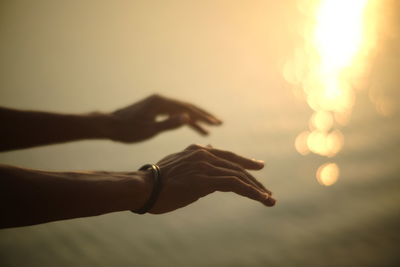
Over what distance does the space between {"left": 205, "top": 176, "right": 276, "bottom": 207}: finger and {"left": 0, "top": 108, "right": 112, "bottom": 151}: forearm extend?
3.08 feet

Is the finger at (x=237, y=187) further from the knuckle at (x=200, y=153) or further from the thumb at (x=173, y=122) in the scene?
the thumb at (x=173, y=122)

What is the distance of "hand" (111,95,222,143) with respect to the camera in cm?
199

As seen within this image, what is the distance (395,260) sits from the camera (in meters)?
2.03

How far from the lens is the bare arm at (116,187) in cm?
101

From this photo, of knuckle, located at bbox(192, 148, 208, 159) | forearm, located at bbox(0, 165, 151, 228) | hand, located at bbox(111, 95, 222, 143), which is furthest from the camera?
hand, located at bbox(111, 95, 222, 143)

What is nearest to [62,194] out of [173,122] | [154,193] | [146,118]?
[154,193]

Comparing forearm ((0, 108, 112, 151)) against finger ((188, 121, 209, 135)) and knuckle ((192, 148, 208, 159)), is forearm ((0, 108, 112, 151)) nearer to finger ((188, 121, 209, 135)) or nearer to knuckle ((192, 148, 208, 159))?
finger ((188, 121, 209, 135))

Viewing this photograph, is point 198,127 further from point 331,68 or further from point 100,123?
point 331,68

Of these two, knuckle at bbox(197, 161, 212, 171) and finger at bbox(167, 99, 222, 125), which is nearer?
knuckle at bbox(197, 161, 212, 171)

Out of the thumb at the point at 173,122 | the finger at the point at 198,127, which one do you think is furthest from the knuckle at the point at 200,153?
the finger at the point at 198,127

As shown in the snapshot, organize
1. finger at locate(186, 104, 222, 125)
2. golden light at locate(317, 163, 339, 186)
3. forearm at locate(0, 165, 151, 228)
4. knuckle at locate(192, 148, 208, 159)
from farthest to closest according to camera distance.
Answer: golden light at locate(317, 163, 339, 186), finger at locate(186, 104, 222, 125), knuckle at locate(192, 148, 208, 159), forearm at locate(0, 165, 151, 228)

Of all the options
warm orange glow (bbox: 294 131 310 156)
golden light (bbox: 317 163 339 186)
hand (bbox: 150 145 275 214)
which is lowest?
hand (bbox: 150 145 275 214)

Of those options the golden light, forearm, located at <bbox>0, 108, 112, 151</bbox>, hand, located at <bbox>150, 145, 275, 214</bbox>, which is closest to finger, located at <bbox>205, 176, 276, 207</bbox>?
hand, located at <bbox>150, 145, 275, 214</bbox>

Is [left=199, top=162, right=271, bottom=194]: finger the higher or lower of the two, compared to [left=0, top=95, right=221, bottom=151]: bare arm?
lower
